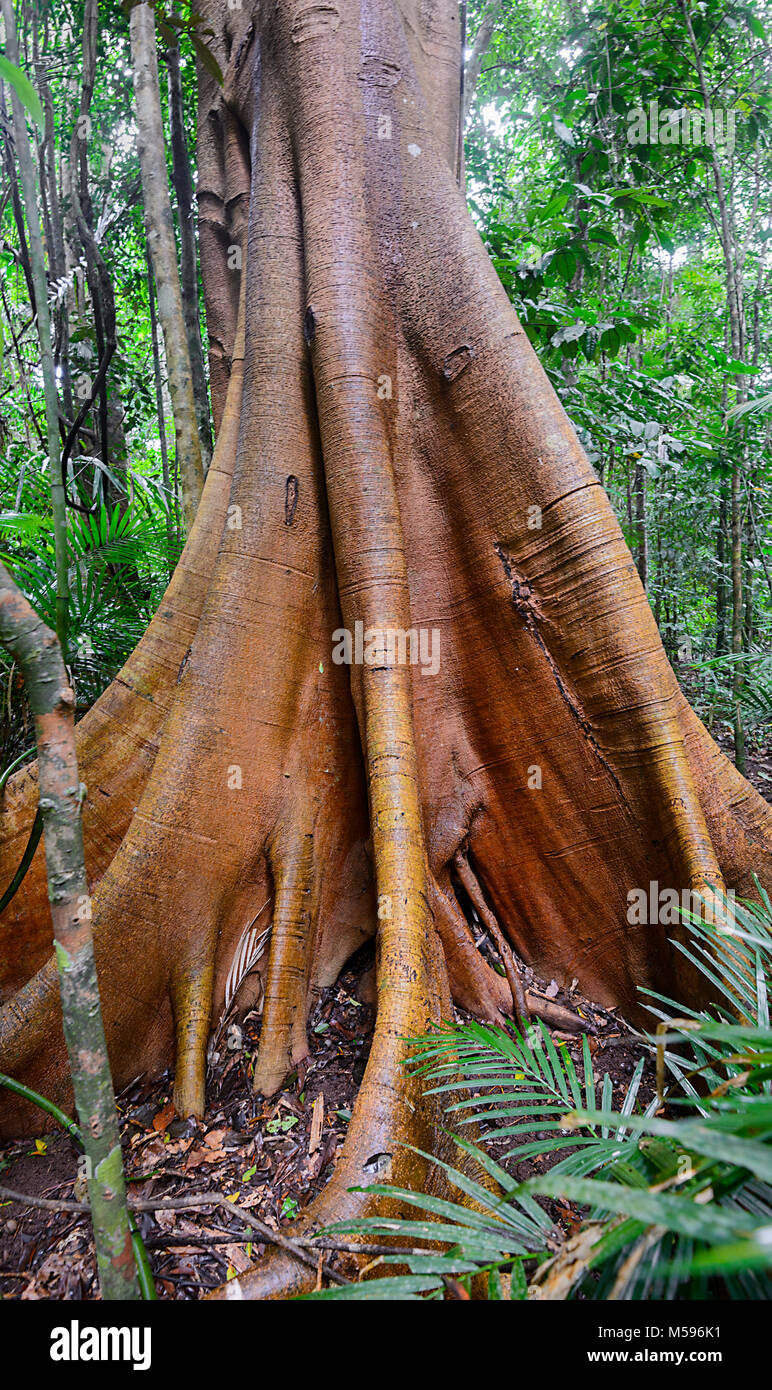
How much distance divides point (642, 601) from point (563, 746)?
0.51 m

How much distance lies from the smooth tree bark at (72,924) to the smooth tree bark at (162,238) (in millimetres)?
2411

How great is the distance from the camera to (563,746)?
219 cm

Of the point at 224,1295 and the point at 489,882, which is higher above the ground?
the point at 489,882

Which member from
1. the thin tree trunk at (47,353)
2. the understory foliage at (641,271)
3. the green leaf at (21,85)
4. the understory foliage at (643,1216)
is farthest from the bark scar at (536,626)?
the green leaf at (21,85)

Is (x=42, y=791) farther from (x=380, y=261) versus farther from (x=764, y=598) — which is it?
(x=764, y=598)

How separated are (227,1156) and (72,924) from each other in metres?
1.21

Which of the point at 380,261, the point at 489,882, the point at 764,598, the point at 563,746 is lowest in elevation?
the point at 489,882

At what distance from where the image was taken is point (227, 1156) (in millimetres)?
1753

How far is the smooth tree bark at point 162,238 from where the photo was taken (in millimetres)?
2693

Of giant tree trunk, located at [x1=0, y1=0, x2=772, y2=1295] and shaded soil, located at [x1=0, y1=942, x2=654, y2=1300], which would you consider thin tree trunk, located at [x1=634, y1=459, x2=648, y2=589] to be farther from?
shaded soil, located at [x1=0, y1=942, x2=654, y2=1300]

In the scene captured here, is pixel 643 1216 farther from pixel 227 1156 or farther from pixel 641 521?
pixel 641 521

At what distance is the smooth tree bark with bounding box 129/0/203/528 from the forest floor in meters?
2.31
